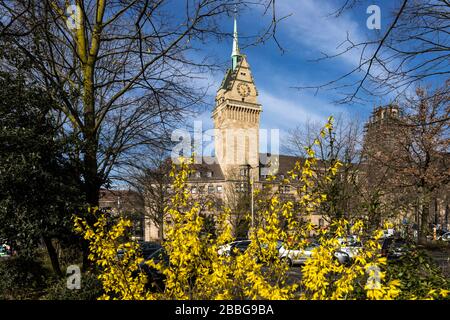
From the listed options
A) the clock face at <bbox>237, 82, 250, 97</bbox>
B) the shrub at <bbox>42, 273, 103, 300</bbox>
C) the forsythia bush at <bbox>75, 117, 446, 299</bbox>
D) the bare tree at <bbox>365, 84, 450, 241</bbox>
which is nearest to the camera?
the forsythia bush at <bbox>75, 117, 446, 299</bbox>

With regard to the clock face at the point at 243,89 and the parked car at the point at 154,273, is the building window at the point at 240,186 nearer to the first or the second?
the clock face at the point at 243,89

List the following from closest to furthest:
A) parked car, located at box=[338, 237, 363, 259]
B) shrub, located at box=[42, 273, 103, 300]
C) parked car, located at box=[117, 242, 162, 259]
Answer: parked car, located at box=[338, 237, 363, 259] → parked car, located at box=[117, 242, 162, 259] → shrub, located at box=[42, 273, 103, 300]

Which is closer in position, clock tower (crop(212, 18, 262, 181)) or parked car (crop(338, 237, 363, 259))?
parked car (crop(338, 237, 363, 259))

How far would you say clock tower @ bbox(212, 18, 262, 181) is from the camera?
67.0 meters

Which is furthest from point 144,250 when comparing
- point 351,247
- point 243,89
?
point 243,89

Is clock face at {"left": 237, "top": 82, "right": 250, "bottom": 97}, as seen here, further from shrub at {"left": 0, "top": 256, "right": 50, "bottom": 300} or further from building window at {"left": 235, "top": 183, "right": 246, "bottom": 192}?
shrub at {"left": 0, "top": 256, "right": 50, "bottom": 300}

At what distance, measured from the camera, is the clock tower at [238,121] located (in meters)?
67.0

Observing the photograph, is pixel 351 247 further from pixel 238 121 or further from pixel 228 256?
pixel 238 121

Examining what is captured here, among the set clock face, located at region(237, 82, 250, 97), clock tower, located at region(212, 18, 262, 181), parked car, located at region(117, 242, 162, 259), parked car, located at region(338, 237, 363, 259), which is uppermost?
clock face, located at region(237, 82, 250, 97)

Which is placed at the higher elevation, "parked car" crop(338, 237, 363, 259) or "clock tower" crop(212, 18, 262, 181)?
"clock tower" crop(212, 18, 262, 181)

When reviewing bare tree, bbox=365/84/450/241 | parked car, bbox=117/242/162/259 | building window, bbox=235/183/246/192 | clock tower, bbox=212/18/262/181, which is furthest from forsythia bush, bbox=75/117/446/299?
clock tower, bbox=212/18/262/181
